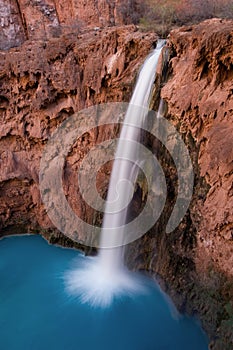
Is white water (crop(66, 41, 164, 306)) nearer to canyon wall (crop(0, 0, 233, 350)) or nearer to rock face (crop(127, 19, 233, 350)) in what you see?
canyon wall (crop(0, 0, 233, 350))

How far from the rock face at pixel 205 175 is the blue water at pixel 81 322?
0.50 m

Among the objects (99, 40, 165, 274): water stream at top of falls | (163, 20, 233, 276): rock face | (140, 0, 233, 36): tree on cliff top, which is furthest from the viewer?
(140, 0, 233, 36): tree on cliff top

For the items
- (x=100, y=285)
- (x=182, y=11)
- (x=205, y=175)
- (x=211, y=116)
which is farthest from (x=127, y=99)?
(x=182, y=11)

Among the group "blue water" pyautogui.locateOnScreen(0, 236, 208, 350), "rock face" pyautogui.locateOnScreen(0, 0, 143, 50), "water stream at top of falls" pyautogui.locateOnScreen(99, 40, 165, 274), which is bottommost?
"blue water" pyautogui.locateOnScreen(0, 236, 208, 350)

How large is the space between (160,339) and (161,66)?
6.42 meters

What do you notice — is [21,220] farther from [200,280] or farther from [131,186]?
[200,280]

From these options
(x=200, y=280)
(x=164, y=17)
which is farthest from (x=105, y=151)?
(x=164, y=17)

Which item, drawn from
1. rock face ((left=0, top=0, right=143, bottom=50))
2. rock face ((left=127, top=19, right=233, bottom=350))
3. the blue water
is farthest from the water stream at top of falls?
rock face ((left=0, top=0, right=143, bottom=50))

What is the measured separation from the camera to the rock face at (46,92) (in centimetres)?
947

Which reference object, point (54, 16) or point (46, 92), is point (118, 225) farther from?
point (54, 16)

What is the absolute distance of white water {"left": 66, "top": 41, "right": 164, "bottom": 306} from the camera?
27.2ft

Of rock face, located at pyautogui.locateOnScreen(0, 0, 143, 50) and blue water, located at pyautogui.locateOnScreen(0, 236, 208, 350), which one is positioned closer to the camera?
blue water, located at pyautogui.locateOnScreen(0, 236, 208, 350)

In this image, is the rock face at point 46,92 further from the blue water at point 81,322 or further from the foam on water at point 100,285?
the blue water at point 81,322

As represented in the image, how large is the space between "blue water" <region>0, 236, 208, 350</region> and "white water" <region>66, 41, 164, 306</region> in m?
0.34
